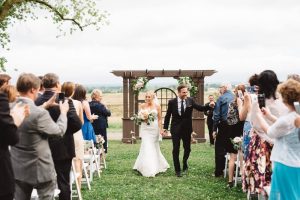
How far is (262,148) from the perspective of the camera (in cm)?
724

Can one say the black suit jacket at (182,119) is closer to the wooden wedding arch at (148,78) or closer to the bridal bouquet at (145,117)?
the bridal bouquet at (145,117)

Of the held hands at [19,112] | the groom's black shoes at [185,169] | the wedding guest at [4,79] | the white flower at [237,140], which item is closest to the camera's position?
the held hands at [19,112]

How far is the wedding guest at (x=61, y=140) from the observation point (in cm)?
635

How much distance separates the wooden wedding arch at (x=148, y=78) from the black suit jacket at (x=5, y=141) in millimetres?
16510

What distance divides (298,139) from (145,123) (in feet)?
21.9

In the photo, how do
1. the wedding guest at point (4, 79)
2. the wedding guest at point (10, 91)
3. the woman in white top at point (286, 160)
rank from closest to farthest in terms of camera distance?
the wedding guest at point (10, 91) → the woman in white top at point (286, 160) → the wedding guest at point (4, 79)

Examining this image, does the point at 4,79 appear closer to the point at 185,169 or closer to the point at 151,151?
the point at 151,151

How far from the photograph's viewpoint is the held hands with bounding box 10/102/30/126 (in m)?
4.73

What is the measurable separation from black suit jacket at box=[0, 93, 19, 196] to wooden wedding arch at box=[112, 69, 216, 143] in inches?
650

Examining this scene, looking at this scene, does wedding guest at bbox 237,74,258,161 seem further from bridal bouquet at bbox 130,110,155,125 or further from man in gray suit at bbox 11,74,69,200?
bridal bouquet at bbox 130,110,155,125

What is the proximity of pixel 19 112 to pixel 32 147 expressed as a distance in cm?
73

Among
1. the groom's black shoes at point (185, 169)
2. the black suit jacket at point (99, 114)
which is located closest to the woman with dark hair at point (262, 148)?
the groom's black shoes at point (185, 169)

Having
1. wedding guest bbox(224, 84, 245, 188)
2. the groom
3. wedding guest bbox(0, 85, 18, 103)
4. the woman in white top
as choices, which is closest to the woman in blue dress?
the groom

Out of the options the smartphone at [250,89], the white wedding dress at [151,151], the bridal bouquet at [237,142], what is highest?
the smartphone at [250,89]
